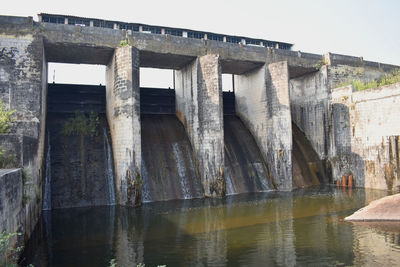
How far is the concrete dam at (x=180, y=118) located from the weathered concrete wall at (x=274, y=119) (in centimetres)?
7

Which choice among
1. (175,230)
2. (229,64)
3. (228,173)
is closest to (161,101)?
(229,64)

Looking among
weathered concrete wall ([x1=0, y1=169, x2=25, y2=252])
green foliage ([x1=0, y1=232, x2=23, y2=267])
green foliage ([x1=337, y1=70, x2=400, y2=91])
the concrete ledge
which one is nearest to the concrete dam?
green foliage ([x1=337, y1=70, x2=400, y2=91])

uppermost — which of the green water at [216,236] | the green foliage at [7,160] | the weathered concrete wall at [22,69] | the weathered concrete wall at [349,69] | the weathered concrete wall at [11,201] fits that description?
the weathered concrete wall at [349,69]

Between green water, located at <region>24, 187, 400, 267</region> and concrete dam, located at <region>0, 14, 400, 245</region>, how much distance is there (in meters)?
1.95

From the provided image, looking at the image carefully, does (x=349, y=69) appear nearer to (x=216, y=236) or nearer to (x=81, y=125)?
(x=216, y=236)

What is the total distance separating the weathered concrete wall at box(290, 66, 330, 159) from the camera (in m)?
24.0

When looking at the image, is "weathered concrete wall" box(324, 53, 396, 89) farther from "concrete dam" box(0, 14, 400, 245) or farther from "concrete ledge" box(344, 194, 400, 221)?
"concrete ledge" box(344, 194, 400, 221)

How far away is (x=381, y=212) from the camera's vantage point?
1234 cm

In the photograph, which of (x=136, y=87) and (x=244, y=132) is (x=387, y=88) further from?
(x=136, y=87)

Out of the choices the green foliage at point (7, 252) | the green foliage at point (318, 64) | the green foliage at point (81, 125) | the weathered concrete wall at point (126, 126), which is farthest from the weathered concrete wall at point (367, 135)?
the green foliage at point (7, 252)

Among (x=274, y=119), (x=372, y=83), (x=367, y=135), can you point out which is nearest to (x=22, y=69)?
(x=274, y=119)

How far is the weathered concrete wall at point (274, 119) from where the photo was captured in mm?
21016

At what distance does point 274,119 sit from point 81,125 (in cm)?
1226

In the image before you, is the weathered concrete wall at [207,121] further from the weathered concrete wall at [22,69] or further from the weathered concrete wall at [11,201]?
the weathered concrete wall at [11,201]
